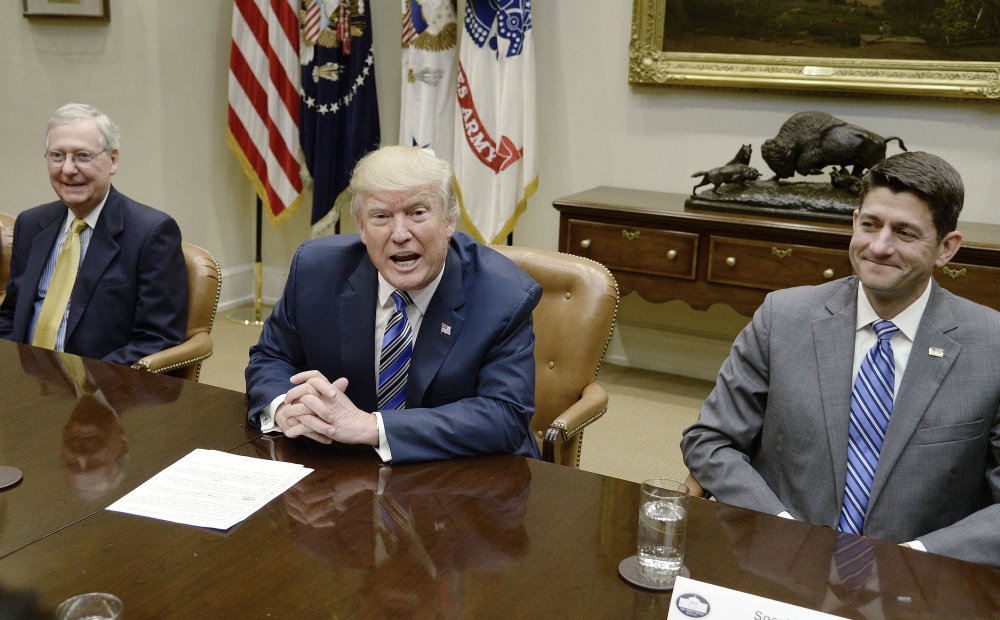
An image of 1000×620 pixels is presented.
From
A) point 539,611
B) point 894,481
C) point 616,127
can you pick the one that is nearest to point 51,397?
point 539,611

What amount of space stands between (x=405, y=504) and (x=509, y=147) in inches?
130

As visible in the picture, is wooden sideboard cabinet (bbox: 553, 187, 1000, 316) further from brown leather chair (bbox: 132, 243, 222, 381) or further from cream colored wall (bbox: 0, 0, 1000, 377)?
brown leather chair (bbox: 132, 243, 222, 381)

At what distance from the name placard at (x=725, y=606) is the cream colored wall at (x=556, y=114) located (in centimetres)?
341

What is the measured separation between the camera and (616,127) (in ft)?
15.6

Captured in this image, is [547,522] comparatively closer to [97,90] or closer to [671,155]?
[671,155]

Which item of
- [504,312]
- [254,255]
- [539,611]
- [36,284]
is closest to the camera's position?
[539,611]

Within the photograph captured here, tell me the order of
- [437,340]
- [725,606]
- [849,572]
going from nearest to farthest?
[725,606], [849,572], [437,340]

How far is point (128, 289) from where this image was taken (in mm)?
2809

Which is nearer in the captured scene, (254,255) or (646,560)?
(646,560)

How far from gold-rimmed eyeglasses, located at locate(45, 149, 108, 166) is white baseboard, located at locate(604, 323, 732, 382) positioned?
2.86 meters

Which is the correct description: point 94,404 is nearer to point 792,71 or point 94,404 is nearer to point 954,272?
point 954,272

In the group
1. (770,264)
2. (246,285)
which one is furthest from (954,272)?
(246,285)

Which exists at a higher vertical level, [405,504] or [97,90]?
[97,90]

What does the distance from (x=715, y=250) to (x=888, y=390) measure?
225 cm
